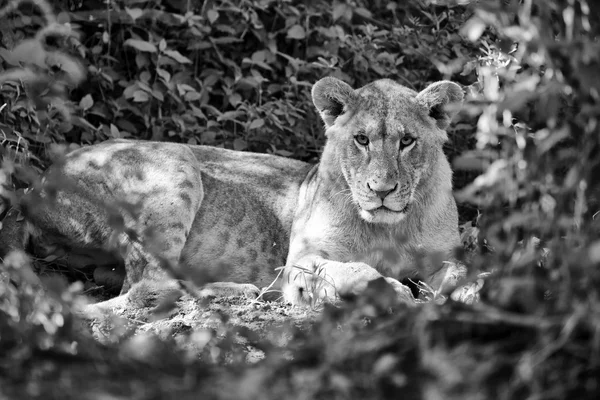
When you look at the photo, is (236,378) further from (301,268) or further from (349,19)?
(349,19)

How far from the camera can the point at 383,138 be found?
5.55 m

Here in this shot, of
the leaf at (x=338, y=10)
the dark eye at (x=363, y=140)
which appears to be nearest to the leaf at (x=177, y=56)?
the leaf at (x=338, y=10)

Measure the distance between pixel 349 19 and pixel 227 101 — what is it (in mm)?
1334

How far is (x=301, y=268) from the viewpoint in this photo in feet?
16.7

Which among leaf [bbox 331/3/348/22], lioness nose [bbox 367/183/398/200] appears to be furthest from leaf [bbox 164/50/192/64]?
lioness nose [bbox 367/183/398/200]

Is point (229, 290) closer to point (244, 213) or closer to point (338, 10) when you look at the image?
point (244, 213)

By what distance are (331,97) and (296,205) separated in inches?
33.8

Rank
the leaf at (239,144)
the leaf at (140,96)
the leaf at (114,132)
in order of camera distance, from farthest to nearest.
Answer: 1. the leaf at (239,144)
2. the leaf at (140,96)
3. the leaf at (114,132)

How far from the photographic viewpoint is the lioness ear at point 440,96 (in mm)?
5738

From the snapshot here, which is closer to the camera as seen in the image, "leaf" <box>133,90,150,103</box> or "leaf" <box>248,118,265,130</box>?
"leaf" <box>133,90,150,103</box>

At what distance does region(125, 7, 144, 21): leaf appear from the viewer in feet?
23.4

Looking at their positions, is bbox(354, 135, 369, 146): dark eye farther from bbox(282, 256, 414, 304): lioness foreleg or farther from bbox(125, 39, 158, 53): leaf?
bbox(125, 39, 158, 53): leaf

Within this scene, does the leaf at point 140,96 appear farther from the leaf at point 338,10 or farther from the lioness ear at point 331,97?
the leaf at point 338,10

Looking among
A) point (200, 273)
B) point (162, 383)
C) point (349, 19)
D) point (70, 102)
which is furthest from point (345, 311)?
point (349, 19)
